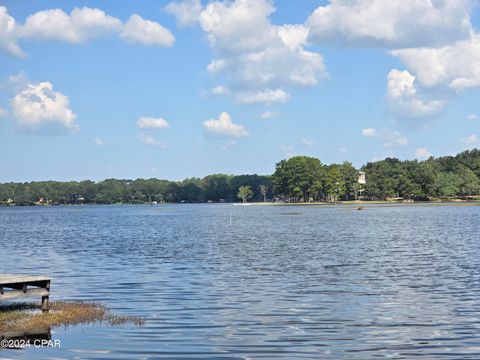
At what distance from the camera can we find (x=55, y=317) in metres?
27.0

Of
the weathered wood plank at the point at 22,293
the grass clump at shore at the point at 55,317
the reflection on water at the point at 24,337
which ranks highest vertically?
the weathered wood plank at the point at 22,293

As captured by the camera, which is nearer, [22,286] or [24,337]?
[24,337]

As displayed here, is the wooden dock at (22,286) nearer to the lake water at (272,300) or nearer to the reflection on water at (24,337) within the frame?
the reflection on water at (24,337)

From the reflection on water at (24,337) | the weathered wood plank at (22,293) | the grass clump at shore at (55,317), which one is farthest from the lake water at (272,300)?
the weathered wood plank at (22,293)

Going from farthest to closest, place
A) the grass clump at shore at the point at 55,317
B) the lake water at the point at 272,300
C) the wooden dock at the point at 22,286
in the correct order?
the wooden dock at the point at 22,286
the grass clump at shore at the point at 55,317
the lake water at the point at 272,300

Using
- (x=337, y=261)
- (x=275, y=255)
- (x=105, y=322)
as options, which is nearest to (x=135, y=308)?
(x=105, y=322)

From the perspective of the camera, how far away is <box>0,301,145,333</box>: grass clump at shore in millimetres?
25670

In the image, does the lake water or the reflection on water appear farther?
the reflection on water

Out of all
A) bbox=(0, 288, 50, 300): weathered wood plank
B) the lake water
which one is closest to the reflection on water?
the lake water

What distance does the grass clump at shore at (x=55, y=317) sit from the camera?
25.7 m

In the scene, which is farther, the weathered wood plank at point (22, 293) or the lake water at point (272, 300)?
the weathered wood plank at point (22, 293)

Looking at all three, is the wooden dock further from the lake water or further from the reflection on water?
the lake water

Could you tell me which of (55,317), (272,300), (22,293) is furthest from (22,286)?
(272,300)

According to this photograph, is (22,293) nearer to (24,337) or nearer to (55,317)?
(55,317)
